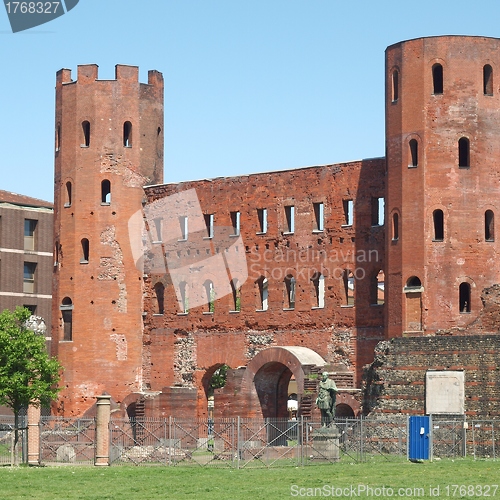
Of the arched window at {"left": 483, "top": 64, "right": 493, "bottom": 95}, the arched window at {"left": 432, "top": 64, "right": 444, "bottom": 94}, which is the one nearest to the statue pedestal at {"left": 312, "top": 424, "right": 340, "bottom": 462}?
the arched window at {"left": 432, "top": 64, "right": 444, "bottom": 94}

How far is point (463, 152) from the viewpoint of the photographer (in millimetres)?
45594

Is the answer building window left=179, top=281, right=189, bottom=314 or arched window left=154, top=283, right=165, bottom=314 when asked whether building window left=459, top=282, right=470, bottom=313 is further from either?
arched window left=154, top=283, right=165, bottom=314

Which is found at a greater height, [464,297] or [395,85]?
[395,85]

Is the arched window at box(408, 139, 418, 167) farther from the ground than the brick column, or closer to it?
farther from the ground

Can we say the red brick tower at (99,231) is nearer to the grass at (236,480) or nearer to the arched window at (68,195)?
the arched window at (68,195)

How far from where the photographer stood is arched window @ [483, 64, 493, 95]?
45656 millimetres

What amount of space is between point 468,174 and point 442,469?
14939 mm

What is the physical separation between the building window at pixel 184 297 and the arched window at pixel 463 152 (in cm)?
1355

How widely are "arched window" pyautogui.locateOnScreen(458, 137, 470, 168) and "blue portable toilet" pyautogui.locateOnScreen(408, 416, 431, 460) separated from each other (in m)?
11.7

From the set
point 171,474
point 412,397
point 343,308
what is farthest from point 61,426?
point 171,474

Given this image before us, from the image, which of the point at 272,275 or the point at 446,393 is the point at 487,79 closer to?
the point at 446,393

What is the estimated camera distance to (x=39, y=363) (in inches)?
1644

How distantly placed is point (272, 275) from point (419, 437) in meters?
15.9

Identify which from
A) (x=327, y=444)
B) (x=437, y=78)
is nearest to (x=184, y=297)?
(x=437, y=78)
